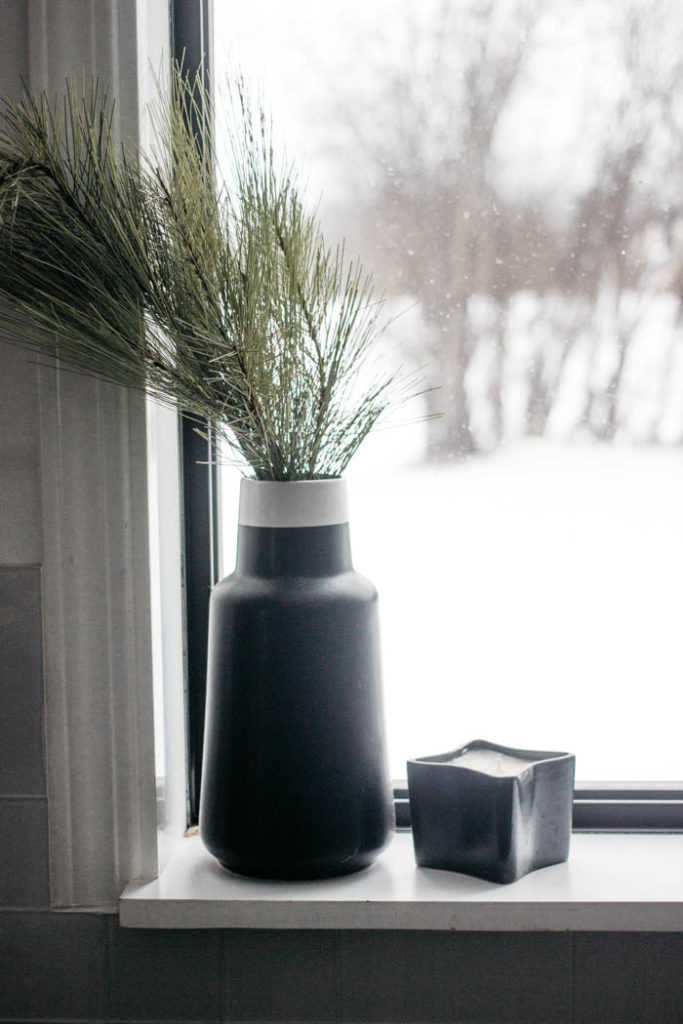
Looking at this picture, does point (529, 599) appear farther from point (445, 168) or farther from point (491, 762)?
point (445, 168)

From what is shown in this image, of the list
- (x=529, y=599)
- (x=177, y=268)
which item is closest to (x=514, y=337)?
(x=529, y=599)

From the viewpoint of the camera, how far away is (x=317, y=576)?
0.94 meters

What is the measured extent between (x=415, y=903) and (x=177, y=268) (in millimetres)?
655

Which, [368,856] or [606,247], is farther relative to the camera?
[606,247]

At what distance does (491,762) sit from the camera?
40.2 inches

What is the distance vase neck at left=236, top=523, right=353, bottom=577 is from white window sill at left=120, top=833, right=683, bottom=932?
328 mm

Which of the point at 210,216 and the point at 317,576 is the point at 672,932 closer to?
the point at 317,576

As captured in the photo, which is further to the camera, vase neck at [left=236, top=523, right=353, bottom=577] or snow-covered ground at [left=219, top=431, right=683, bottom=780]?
snow-covered ground at [left=219, top=431, right=683, bottom=780]

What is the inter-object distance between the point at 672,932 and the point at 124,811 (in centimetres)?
58

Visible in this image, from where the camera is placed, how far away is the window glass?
108 centimetres

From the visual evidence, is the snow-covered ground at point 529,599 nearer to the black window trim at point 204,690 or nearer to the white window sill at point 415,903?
the black window trim at point 204,690

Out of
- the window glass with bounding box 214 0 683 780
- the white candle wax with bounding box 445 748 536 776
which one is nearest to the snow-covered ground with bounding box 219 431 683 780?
the window glass with bounding box 214 0 683 780

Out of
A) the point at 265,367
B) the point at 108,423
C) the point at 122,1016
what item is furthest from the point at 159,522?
the point at 122,1016

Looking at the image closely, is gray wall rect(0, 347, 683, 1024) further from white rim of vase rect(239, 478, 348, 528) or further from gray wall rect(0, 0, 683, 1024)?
white rim of vase rect(239, 478, 348, 528)
